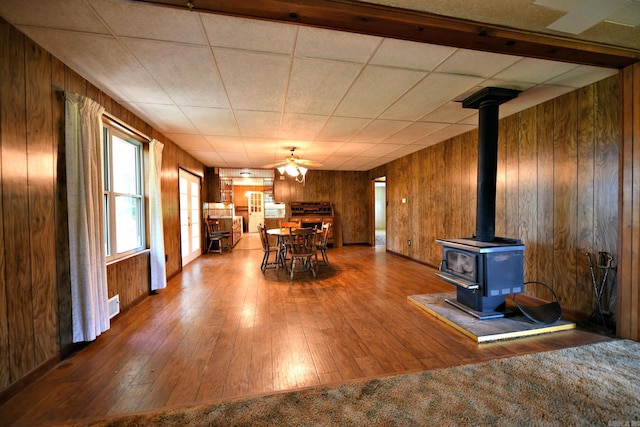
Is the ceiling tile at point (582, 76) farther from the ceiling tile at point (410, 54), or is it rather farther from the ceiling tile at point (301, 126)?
the ceiling tile at point (301, 126)

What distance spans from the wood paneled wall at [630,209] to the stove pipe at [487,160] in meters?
0.90

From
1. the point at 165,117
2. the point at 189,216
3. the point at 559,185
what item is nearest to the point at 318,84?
the point at 165,117

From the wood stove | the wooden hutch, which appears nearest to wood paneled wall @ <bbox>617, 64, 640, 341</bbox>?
the wood stove

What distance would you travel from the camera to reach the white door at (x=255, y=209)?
448 inches

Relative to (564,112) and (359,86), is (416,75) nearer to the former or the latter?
(359,86)

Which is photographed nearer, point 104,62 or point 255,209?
point 104,62

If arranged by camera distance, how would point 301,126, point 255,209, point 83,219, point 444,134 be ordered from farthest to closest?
point 255,209
point 444,134
point 301,126
point 83,219

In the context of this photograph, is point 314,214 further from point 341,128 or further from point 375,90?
point 375,90

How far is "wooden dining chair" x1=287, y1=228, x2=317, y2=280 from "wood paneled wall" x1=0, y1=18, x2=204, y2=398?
277 centimetres

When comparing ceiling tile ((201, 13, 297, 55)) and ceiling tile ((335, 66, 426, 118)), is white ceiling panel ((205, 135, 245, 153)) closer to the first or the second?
ceiling tile ((335, 66, 426, 118))

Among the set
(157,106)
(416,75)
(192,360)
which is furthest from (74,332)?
(416,75)

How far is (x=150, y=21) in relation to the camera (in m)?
1.60

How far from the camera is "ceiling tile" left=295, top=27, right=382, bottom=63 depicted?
1736 mm

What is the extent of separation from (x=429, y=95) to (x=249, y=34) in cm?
196
